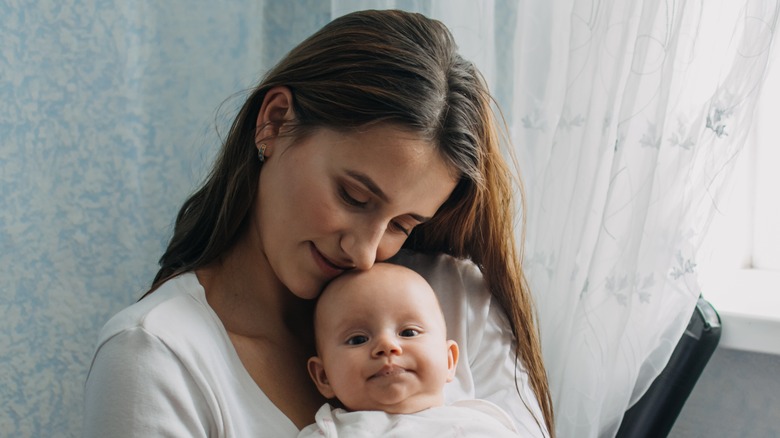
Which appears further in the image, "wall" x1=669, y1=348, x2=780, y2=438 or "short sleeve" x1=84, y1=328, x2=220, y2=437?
"wall" x1=669, y1=348, x2=780, y2=438

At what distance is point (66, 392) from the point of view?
85.4 inches

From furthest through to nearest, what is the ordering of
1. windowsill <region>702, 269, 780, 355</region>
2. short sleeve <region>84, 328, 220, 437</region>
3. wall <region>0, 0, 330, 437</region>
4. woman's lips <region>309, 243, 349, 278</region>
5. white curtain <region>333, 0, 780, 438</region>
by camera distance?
wall <region>0, 0, 330, 437</region>, windowsill <region>702, 269, 780, 355</region>, white curtain <region>333, 0, 780, 438</region>, woman's lips <region>309, 243, 349, 278</region>, short sleeve <region>84, 328, 220, 437</region>

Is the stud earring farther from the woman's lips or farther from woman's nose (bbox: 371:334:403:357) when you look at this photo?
woman's nose (bbox: 371:334:403:357)

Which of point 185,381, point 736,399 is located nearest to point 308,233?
point 185,381

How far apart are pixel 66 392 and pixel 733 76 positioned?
177 cm

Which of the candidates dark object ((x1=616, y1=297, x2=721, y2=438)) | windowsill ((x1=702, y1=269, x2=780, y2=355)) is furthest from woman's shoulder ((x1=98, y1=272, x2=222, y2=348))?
windowsill ((x1=702, y1=269, x2=780, y2=355))

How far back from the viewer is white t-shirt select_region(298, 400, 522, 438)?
1.20 meters

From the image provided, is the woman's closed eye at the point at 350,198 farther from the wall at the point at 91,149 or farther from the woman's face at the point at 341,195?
the wall at the point at 91,149

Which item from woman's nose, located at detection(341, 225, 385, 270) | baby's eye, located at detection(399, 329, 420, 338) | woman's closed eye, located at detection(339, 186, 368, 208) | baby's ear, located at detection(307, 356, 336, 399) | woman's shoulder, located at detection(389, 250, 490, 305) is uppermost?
woman's closed eye, located at detection(339, 186, 368, 208)

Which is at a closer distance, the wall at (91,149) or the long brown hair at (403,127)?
the long brown hair at (403,127)

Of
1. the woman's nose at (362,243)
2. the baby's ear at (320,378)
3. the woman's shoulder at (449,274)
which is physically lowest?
the baby's ear at (320,378)

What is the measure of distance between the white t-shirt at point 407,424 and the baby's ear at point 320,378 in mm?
32

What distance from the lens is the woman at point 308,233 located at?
1.16 m

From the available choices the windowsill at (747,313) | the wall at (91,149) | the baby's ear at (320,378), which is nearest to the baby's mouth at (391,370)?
the baby's ear at (320,378)
